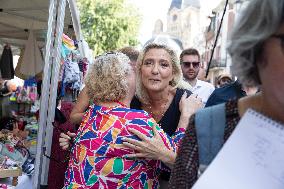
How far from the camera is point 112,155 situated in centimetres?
212

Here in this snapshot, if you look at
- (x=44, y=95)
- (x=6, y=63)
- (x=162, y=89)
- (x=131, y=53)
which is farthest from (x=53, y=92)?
(x=6, y=63)

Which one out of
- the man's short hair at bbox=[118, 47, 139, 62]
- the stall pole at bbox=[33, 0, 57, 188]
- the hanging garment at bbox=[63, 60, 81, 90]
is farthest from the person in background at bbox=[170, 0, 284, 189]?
the hanging garment at bbox=[63, 60, 81, 90]

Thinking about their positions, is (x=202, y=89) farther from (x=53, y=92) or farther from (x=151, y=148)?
(x=151, y=148)

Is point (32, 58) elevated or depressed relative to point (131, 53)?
depressed

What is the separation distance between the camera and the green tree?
26.7m

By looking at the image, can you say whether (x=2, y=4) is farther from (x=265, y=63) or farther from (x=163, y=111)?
(x=265, y=63)

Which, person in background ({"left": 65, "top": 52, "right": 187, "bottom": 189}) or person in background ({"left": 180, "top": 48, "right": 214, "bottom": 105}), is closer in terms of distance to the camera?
person in background ({"left": 65, "top": 52, "right": 187, "bottom": 189})

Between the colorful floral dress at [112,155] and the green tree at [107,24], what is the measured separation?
2448 centimetres

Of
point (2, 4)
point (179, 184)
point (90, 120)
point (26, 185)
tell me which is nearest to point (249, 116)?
point (179, 184)

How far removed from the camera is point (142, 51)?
2695mm

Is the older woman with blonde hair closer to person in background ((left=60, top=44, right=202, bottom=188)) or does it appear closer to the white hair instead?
person in background ((left=60, top=44, right=202, bottom=188))

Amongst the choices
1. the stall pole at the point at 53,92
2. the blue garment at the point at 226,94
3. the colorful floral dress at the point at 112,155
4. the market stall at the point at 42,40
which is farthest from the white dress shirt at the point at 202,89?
the colorful floral dress at the point at 112,155

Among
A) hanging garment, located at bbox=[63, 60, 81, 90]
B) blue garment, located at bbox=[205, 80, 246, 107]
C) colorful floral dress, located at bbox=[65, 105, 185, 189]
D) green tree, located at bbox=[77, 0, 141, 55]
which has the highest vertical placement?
green tree, located at bbox=[77, 0, 141, 55]

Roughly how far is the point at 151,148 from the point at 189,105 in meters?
0.41
